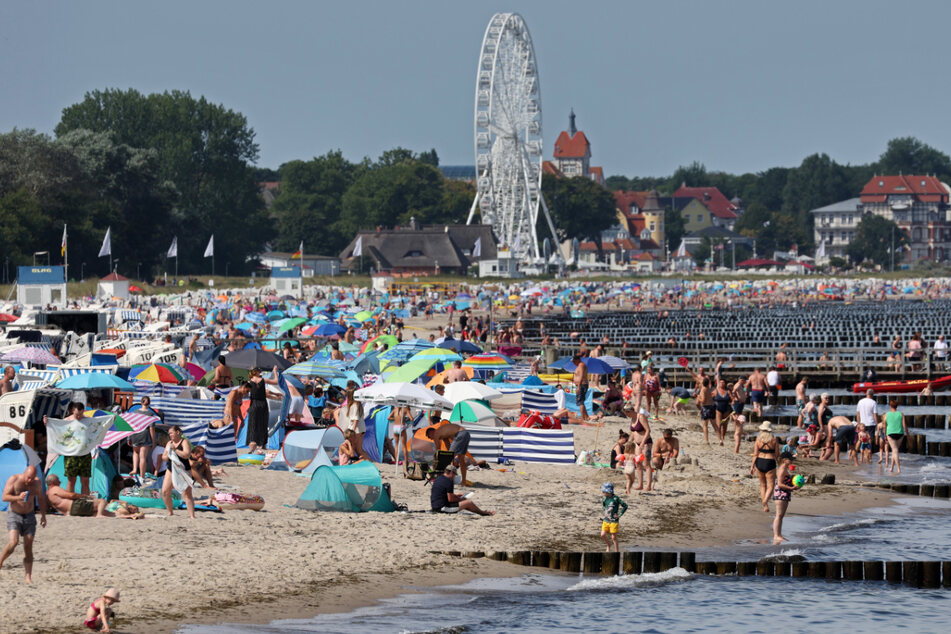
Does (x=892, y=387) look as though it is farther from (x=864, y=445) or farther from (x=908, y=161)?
(x=908, y=161)

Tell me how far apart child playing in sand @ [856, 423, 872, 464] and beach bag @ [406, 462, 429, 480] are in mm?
8335

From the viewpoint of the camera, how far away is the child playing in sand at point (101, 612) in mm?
9492

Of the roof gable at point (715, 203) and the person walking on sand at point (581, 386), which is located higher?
the roof gable at point (715, 203)

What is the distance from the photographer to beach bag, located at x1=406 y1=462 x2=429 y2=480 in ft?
55.3

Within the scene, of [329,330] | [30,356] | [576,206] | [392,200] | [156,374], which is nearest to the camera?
[156,374]

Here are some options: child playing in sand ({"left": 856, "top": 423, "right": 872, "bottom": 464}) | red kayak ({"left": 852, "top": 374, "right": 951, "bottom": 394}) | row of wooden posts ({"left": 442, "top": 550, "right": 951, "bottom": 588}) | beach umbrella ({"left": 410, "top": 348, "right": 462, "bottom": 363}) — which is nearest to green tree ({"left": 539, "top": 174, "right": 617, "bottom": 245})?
red kayak ({"left": 852, "top": 374, "right": 951, "bottom": 394})

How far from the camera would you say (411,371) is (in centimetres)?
2216

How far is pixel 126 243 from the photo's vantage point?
7306cm

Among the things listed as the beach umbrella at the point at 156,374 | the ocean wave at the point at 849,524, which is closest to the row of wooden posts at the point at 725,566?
the ocean wave at the point at 849,524

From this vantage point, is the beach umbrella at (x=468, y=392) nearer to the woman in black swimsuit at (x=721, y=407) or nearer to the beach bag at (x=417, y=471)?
the beach bag at (x=417, y=471)

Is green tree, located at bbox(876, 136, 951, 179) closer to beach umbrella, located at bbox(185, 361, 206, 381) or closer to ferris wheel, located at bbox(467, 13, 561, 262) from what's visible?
ferris wheel, located at bbox(467, 13, 561, 262)

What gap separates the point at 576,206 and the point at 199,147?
42708 millimetres

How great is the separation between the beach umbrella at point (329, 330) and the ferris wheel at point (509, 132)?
49.1 m

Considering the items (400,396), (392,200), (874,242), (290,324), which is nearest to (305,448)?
(400,396)
